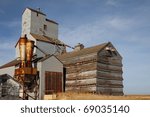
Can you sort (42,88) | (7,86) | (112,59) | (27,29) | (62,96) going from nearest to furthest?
(62,96) < (7,86) < (42,88) < (112,59) < (27,29)

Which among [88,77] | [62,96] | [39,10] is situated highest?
[39,10]

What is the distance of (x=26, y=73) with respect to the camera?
36.1 meters

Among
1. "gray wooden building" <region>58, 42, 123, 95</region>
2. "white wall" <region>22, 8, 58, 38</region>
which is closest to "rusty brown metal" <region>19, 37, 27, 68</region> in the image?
"gray wooden building" <region>58, 42, 123, 95</region>

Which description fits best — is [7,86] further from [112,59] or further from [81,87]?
[112,59]

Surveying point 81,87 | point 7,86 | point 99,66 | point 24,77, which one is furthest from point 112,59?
point 7,86

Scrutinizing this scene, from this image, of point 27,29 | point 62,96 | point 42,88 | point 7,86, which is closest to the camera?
point 62,96

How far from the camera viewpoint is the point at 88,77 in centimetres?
3784

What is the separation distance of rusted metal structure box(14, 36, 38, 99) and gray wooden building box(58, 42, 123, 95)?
6394mm

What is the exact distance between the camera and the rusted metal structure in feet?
119

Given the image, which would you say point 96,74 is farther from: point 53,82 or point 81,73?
point 53,82

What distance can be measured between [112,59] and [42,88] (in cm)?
1213

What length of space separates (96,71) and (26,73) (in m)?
10.3

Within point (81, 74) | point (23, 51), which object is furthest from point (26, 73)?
point (81, 74)

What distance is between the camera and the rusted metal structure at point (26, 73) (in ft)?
119
